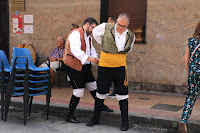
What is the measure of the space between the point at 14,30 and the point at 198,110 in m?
6.28

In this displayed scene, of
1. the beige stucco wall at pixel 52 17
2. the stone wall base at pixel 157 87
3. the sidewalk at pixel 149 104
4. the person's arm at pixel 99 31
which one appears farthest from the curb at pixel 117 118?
the beige stucco wall at pixel 52 17

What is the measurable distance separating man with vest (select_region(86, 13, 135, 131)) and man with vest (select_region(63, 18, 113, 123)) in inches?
9.3

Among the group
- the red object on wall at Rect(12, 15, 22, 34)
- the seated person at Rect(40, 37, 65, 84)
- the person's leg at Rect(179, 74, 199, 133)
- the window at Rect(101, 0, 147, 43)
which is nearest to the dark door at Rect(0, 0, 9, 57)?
the red object on wall at Rect(12, 15, 22, 34)

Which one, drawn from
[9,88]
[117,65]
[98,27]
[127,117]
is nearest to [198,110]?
[127,117]

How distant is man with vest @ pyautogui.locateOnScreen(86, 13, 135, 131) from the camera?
5.14 meters

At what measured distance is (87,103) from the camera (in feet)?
22.3

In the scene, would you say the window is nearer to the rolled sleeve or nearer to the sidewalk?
the sidewalk

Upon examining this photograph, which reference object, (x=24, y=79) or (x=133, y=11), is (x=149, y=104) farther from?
(x=133, y=11)

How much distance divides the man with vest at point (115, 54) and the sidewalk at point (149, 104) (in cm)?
69

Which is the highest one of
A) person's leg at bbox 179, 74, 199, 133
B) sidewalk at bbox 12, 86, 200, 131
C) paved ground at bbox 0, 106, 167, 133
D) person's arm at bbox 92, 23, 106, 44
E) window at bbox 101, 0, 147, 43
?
window at bbox 101, 0, 147, 43

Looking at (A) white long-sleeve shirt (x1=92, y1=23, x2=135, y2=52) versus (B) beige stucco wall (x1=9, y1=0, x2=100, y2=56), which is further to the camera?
(B) beige stucco wall (x1=9, y1=0, x2=100, y2=56)

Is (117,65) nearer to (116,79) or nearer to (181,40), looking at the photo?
(116,79)

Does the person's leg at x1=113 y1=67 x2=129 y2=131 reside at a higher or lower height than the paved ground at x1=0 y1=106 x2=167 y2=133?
higher

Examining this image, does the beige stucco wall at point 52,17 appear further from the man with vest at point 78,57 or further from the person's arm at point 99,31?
the person's arm at point 99,31
